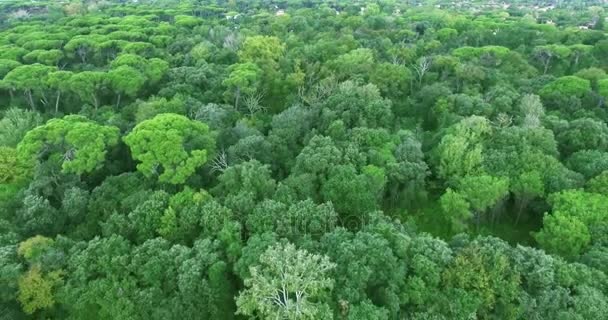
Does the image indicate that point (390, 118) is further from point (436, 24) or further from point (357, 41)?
point (436, 24)

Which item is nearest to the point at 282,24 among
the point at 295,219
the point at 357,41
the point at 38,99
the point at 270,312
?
the point at 357,41

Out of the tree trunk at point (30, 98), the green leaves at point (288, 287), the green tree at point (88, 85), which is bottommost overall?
the green leaves at point (288, 287)

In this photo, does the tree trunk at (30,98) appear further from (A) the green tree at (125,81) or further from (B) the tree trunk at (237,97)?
(B) the tree trunk at (237,97)

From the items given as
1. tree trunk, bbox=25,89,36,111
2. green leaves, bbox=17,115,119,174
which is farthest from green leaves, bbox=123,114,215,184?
tree trunk, bbox=25,89,36,111

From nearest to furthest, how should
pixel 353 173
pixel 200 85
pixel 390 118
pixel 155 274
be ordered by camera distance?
pixel 155 274 → pixel 353 173 → pixel 390 118 → pixel 200 85

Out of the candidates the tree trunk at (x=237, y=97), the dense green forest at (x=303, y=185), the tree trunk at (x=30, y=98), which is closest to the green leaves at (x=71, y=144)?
the dense green forest at (x=303, y=185)
